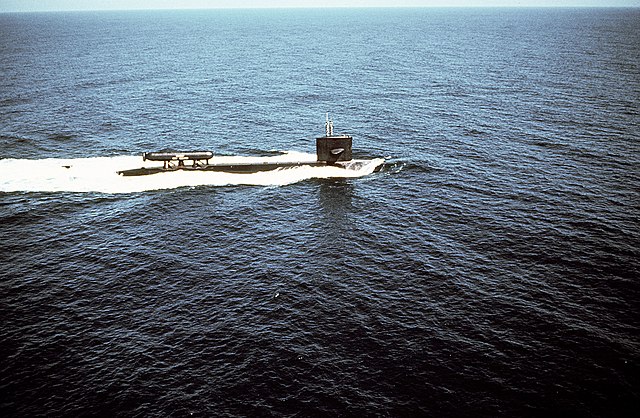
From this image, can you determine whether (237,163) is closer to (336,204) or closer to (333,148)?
(333,148)

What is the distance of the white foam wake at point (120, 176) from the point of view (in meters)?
87.1

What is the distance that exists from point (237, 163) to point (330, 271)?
4001 centimetres

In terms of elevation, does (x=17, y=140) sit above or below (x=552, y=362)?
above

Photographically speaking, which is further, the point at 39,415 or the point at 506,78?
the point at 506,78

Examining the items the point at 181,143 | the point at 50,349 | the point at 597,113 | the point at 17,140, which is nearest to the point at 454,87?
the point at 597,113

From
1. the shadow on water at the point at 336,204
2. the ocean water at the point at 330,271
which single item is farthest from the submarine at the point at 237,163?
the shadow on water at the point at 336,204

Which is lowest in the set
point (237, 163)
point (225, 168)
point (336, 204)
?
point (336, 204)

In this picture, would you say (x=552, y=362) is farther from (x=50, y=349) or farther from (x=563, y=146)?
(x=563, y=146)

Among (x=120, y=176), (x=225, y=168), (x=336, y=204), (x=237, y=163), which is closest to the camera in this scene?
(x=336, y=204)

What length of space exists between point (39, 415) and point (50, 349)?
8.75 metres

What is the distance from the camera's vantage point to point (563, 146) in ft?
328

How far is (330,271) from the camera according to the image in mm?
62312

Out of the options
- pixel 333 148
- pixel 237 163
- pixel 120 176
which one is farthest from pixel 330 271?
pixel 120 176

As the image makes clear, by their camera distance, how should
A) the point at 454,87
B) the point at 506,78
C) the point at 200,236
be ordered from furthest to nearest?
the point at 506,78 → the point at 454,87 → the point at 200,236
